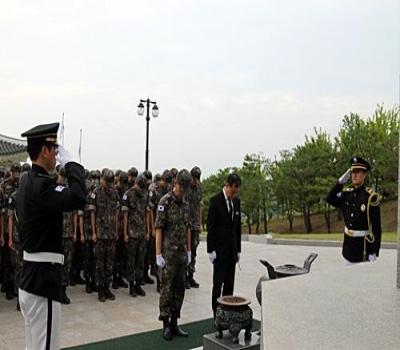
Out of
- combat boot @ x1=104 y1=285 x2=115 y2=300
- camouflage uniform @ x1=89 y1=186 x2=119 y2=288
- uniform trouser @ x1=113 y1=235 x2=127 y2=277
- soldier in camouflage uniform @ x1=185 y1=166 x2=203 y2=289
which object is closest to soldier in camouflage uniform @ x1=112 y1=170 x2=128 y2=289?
uniform trouser @ x1=113 y1=235 x2=127 y2=277

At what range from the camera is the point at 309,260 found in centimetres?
401

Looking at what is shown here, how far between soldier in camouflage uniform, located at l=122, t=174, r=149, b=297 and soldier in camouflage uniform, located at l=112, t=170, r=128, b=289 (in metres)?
0.28

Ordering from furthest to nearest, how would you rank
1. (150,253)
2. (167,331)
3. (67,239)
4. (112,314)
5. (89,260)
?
(150,253) → (89,260) → (67,239) → (112,314) → (167,331)

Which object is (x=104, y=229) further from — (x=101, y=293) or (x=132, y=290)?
(x=132, y=290)

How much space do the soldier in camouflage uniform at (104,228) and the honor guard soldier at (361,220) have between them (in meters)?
3.35

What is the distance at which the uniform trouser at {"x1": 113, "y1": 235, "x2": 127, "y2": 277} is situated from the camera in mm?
6897

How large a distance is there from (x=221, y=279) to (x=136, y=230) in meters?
2.32

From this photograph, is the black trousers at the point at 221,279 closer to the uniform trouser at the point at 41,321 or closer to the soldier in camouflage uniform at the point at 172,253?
the soldier in camouflage uniform at the point at 172,253

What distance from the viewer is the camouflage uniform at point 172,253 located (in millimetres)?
4348

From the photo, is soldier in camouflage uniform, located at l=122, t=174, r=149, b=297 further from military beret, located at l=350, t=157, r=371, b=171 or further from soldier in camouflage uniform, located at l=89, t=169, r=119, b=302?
military beret, located at l=350, t=157, r=371, b=171

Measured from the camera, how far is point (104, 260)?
6.02m

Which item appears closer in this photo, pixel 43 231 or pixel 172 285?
pixel 43 231

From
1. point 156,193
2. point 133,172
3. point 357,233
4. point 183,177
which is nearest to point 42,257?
point 183,177

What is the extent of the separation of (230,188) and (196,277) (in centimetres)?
374
